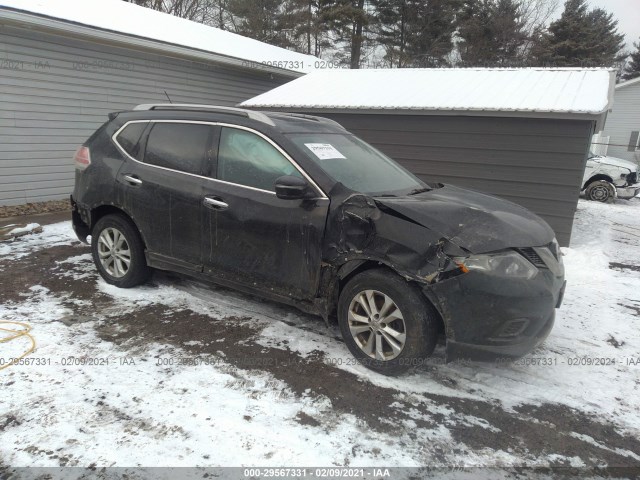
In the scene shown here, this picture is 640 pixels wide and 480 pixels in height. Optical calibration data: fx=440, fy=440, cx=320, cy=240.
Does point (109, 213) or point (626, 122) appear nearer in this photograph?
point (109, 213)

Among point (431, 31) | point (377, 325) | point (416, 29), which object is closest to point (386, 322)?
point (377, 325)

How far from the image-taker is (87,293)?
14.3 feet

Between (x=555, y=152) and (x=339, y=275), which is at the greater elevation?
(x=555, y=152)

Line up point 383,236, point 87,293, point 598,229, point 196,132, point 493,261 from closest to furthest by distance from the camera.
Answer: point 493,261 → point 383,236 → point 196,132 → point 87,293 → point 598,229

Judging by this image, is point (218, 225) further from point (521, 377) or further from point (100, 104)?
point (100, 104)

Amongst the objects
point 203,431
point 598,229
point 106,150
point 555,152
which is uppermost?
point 555,152

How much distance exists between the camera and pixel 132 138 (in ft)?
14.4

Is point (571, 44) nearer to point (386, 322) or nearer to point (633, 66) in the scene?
point (633, 66)

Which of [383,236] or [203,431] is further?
[383,236]

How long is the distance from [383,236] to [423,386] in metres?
1.11

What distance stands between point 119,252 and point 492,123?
6.16 metres

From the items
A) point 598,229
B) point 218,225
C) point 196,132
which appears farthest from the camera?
point 598,229

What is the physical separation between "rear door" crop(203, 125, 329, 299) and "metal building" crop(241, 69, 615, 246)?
4.97 meters

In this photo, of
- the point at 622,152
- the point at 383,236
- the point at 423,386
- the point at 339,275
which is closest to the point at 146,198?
the point at 339,275
